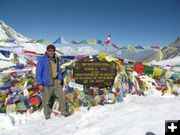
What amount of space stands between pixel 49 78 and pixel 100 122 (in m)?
2.21

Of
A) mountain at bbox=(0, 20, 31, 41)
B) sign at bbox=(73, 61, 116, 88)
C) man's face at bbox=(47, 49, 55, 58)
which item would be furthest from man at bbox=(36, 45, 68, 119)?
mountain at bbox=(0, 20, 31, 41)

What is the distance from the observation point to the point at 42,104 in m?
7.90

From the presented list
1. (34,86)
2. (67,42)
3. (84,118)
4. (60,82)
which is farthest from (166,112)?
(67,42)

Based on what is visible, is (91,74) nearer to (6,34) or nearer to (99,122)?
(99,122)

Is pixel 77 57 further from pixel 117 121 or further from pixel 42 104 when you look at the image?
pixel 117 121

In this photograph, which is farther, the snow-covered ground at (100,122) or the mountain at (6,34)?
the mountain at (6,34)

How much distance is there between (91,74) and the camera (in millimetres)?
9242

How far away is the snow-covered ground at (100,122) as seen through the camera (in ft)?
17.2

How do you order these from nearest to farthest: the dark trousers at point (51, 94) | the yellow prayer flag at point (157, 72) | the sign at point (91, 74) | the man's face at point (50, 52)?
1. the man's face at point (50, 52)
2. the dark trousers at point (51, 94)
3. the sign at point (91, 74)
4. the yellow prayer flag at point (157, 72)

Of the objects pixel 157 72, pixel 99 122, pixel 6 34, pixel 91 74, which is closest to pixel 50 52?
pixel 91 74

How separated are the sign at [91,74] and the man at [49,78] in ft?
4.86

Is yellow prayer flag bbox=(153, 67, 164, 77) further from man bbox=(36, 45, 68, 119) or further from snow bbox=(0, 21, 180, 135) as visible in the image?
man bbox=(36, 45, 68, 119)

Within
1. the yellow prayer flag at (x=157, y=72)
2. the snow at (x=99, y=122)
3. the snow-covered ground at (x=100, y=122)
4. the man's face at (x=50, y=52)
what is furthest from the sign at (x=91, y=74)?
the yellow prayer flag at (x=157, y=72)

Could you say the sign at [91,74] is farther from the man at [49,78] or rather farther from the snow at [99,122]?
the man at [49,78]
